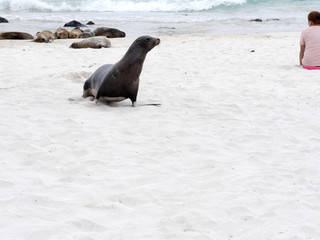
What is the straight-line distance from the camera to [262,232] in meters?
2.53

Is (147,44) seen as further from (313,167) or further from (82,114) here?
(313,167)

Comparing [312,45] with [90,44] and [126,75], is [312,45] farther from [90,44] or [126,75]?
[90,44]

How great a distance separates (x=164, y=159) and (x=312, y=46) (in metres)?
5.04

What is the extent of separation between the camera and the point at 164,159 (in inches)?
144

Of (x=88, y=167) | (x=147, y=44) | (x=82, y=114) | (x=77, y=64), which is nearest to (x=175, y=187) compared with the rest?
(x=88, y=167)

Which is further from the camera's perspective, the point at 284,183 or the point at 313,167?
the point at 313,167

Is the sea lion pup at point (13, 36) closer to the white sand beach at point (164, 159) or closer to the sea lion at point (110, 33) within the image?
the sea lion at point (110, 33)

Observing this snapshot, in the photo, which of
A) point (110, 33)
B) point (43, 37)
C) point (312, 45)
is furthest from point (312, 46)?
point (110, 33)

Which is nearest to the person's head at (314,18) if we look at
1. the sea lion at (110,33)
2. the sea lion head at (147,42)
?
the sea lion head at (147,42)

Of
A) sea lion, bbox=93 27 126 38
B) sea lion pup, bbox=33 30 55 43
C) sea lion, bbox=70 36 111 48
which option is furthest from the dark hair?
sea lion, bbox=93 27 126 38

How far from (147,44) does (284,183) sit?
2.73 metres

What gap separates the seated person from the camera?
25.3 feet

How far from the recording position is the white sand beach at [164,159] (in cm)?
258

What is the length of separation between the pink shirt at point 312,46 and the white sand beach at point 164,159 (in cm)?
62
